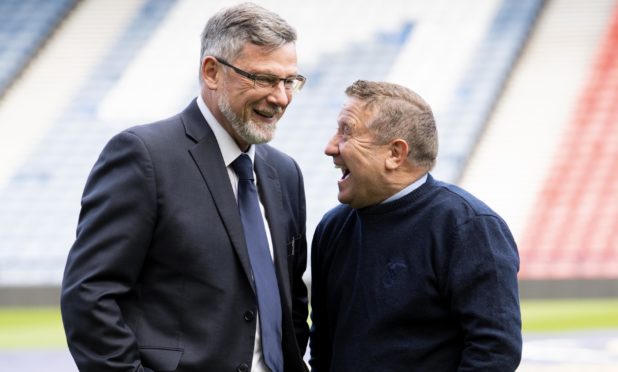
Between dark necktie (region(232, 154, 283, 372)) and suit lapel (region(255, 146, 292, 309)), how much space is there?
1.2 inches

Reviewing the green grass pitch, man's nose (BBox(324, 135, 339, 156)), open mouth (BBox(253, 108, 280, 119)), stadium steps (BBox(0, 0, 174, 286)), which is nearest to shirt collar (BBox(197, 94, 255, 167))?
open mouth (BBox(253, 108, 280, 119))

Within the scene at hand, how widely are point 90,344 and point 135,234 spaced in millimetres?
282

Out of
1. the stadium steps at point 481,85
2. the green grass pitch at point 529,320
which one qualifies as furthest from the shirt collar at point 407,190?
the stadium steps at point 481,85

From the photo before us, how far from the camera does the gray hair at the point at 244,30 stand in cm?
254

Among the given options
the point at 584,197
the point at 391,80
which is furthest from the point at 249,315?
the point at 391,80

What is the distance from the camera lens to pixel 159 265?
8.21 feet

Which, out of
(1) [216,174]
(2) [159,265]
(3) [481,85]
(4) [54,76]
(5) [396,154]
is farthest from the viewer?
(4) [54,76]

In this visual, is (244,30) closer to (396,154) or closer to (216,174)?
(216,174)

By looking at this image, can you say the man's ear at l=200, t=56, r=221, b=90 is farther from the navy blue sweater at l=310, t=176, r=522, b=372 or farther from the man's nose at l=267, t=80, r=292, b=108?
the navy blue sweater at l=310, t=176, r=522, b=372

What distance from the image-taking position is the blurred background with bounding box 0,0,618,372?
12250mm

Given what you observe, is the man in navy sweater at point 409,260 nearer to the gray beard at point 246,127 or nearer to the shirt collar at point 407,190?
the shirt collar at point 407,190

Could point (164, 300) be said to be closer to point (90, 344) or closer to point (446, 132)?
point (90, 344)

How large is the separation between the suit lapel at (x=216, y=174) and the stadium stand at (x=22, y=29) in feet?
46.8

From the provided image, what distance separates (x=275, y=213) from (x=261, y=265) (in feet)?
0.61
